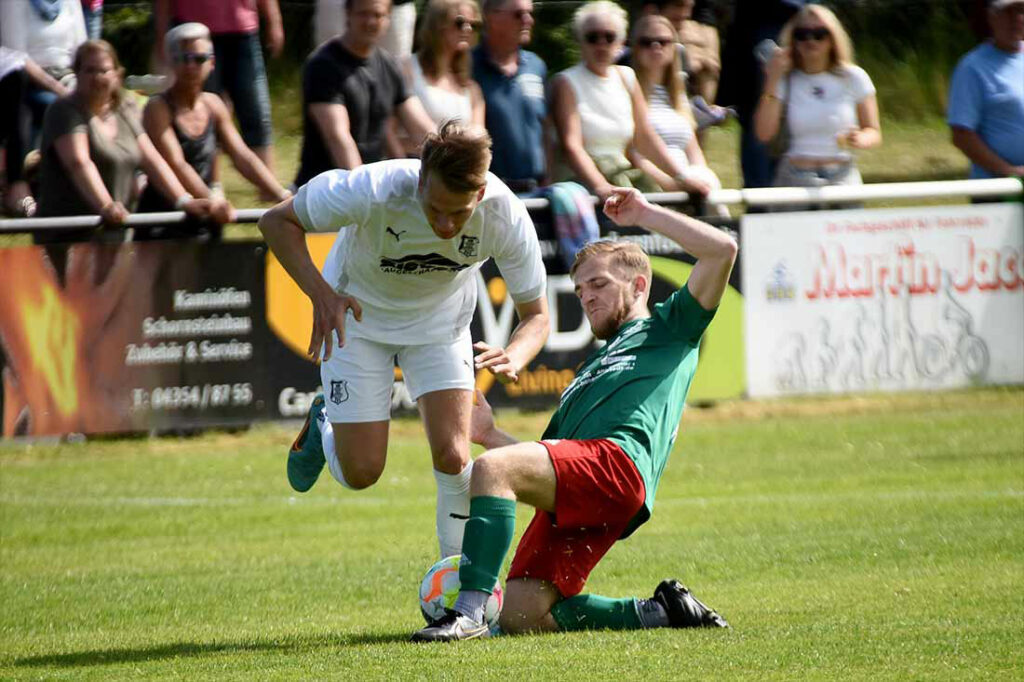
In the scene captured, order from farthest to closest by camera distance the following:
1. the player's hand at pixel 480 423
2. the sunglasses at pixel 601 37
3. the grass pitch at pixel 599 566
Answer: the sunglasses at pixel 601 37 → the player's hand at pixel 480 423 → the grass pitch at pixel 599 566

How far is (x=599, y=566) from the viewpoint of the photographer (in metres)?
8.06

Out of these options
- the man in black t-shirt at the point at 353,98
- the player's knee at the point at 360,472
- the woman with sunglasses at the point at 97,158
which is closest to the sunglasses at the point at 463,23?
the man in black t-shirt at the point at 353,98

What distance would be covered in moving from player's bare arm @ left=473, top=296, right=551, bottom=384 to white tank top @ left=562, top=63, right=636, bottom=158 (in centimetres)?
596

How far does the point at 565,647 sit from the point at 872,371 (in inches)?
315

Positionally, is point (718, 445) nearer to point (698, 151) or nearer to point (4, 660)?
point (698, 151)

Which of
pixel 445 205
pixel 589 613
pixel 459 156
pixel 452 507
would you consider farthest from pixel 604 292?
pixel 589 613

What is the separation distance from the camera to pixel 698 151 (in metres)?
13.3

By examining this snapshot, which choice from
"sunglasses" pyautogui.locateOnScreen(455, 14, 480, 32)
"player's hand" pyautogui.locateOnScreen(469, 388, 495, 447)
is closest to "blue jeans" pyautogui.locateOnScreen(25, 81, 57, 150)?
"sunglasses" pyautogui.locateOnScreen(455, 14, 480, 32)

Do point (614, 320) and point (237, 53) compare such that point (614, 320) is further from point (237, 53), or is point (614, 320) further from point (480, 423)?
point (237, 53)

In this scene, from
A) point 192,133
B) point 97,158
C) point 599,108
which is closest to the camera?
point 97,158

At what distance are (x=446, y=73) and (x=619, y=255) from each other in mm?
5733

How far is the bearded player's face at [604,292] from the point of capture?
6480mm

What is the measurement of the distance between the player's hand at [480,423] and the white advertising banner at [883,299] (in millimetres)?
6127

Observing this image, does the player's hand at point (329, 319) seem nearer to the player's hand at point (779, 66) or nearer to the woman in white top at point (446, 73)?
the woman in white top at point (446, 73)
